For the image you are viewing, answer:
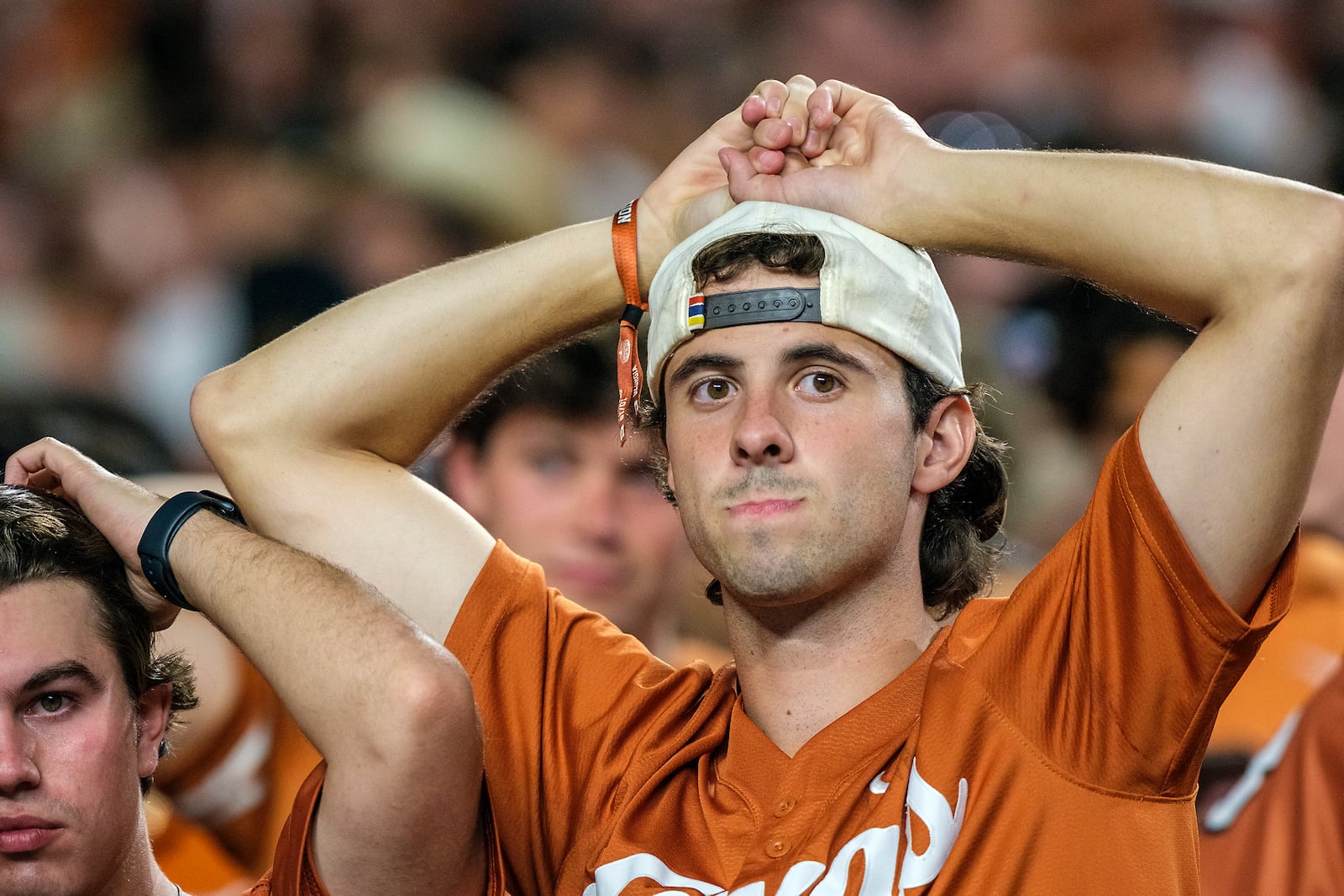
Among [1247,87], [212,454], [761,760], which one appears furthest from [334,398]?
[1247,87]

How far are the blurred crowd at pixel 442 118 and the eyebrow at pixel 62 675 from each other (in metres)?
2.63

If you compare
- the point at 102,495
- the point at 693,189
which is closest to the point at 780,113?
the point at 693,189

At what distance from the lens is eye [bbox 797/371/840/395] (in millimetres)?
2238

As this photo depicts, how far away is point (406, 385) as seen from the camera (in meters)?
2.51

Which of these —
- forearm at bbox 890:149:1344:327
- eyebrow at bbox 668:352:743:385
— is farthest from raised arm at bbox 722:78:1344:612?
eyebrow at bbox 668:352:743:385

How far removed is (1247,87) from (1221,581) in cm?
413

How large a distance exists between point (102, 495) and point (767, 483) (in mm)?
1008

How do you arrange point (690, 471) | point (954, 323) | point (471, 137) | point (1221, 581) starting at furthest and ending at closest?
point (471, 137)
point (954, 323)
point (690, 471)
point (1221, 581)

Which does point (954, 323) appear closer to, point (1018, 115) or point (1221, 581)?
point (1221, 581)

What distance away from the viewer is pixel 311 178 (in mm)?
5227

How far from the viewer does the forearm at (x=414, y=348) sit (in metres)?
2.49

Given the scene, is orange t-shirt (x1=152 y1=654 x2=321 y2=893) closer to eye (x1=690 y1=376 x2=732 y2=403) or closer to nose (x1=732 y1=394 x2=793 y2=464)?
eye (x1=690 y1=376 x2=732 y2=403)

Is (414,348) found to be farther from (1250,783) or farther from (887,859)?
(1250,783)

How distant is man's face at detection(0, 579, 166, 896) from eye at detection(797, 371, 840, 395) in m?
1.07
